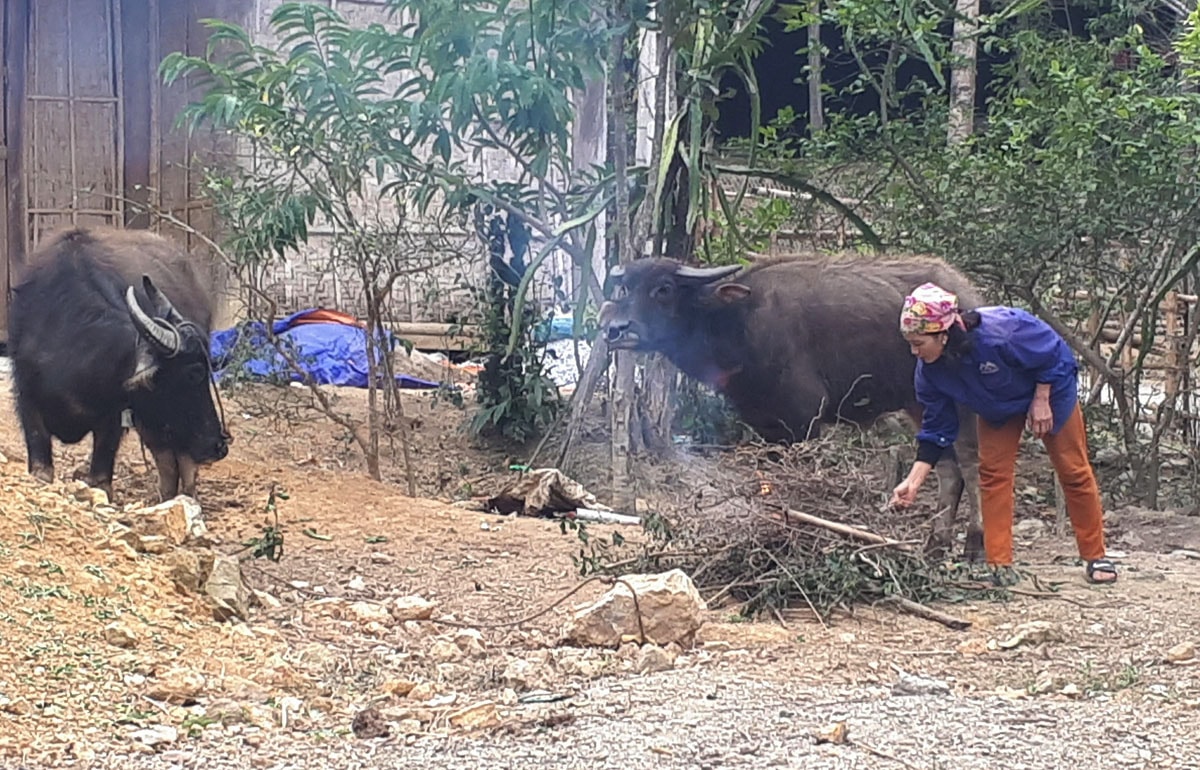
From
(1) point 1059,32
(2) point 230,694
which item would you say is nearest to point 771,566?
(2) point 230,694

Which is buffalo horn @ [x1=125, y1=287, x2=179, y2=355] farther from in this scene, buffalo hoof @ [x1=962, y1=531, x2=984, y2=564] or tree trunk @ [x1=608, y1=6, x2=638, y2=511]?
buffalo hoof @ [x1=962, y1=531, x2=984, y2=564]

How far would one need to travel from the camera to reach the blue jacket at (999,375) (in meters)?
7.10

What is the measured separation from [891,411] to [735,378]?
0.99 meters

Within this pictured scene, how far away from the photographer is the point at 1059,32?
556 inches

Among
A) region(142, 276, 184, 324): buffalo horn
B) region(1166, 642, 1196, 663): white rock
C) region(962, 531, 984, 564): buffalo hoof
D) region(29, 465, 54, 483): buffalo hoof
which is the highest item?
region(142, 276, 184, 324): buffalo horn

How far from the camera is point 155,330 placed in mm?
8383

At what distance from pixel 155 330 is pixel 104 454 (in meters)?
1.03

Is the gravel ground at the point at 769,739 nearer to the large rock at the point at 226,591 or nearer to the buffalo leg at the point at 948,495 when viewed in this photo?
the large rock at the point at 226,591

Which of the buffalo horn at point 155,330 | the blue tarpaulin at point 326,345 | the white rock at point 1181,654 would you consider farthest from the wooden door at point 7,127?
the white rock at point 1181,654

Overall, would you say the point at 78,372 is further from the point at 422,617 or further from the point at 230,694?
the point at 230,694

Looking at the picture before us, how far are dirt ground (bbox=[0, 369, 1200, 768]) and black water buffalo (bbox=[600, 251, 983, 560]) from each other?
1131 mm

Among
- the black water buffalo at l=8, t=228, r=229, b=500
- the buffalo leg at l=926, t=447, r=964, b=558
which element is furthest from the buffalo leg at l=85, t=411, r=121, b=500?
the buffalo leg at l=926, t=447, r=964, b=558

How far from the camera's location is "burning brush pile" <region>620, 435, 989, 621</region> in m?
6.89

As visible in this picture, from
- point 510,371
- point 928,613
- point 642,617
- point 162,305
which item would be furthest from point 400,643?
point 510,371
